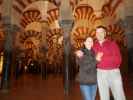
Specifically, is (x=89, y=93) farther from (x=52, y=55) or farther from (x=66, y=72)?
(x=52, y=55)

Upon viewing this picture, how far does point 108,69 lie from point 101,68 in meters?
0.08

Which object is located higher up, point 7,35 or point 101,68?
point 7,35

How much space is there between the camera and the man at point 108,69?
379 cm

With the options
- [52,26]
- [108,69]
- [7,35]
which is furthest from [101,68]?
[52,26]

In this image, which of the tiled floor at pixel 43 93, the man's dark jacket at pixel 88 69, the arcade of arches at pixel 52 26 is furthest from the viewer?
the arcade of arches at pixel 52 26

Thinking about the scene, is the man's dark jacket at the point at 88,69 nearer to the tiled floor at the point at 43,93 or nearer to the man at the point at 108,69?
the man at the point at 108,69

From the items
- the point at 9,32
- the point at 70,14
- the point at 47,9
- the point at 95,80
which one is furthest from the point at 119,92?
the point at 47,9

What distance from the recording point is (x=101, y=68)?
3867 mm

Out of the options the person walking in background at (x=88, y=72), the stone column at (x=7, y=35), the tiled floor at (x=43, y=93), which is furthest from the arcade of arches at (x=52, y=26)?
the person walking in background at (x=88, y=72)

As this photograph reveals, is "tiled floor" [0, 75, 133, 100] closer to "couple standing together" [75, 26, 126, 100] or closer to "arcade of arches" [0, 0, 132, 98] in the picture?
"arcade of arches" [0, 0, 132, 98]

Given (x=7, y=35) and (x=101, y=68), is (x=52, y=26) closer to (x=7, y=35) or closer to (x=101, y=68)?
(x=7, y=35)

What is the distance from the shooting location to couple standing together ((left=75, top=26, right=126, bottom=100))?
149 inches

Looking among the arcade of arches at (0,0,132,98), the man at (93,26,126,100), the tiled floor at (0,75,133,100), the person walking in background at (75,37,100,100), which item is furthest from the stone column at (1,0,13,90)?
the man at (93,26,126,100)

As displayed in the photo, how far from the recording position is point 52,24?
17422 millimetres
